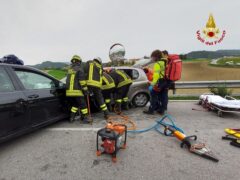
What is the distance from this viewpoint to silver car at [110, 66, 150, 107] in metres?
5.43

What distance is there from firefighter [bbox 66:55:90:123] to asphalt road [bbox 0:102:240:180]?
1.60 ft

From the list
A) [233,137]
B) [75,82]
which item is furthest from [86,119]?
[233,137]

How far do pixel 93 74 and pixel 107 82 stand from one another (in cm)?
65

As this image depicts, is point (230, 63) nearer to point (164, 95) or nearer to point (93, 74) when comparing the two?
point (164, 95)

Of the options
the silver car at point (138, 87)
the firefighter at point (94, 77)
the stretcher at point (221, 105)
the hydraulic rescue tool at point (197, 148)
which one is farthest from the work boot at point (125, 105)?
the stretcher at point (221, 105)

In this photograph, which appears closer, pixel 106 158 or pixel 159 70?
pixel 106 158

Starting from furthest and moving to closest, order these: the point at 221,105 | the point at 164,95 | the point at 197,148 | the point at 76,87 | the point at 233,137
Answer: the point at 164,95, the point at 221,105, the point at 76,87, the point at 233,137, the point at 197,148

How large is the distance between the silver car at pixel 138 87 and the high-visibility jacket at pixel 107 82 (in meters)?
0.87

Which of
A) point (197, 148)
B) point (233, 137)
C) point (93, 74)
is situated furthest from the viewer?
point (93, 74)

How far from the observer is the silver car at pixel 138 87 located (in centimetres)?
543

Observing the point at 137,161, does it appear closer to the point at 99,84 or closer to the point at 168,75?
the point at 99,84

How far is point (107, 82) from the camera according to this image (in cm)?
466

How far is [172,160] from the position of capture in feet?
8.46

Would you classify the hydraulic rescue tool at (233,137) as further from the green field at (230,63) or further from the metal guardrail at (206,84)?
the green field at (230,63)
